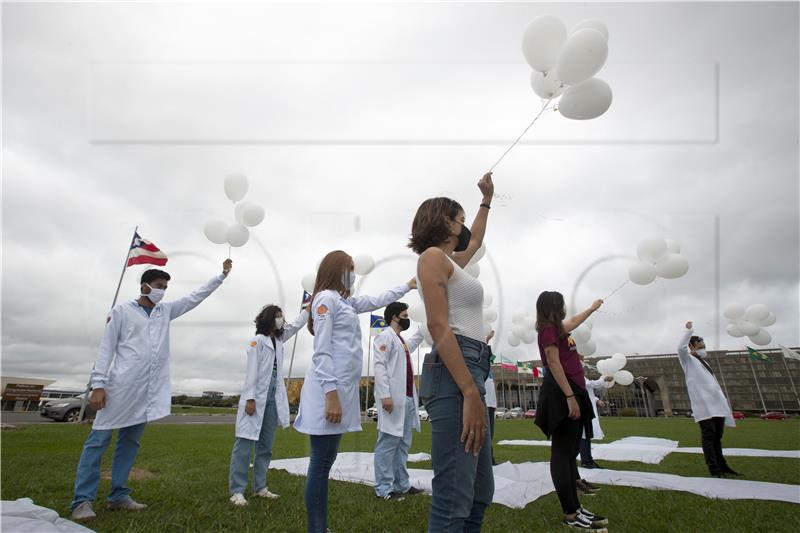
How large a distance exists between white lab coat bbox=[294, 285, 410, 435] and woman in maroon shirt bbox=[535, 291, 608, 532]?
5.70ft

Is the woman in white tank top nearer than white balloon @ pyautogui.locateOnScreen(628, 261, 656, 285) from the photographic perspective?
Yes

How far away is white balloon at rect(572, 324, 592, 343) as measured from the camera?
9.27 m

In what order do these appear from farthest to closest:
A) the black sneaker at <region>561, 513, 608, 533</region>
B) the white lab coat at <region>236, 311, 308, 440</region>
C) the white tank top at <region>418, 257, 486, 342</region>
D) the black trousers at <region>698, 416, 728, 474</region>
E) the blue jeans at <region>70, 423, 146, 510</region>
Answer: the black trousers at <region>698, 416, 728, 474</region>
the white lab coat at <region>236, 311, 308, 440</region>
the blue jeans at <region>70, 423, 146, 510</region>
the black sneaker at <region>561, 513, 608, 533</region>
the white tank top at <region>418, 257, 486, 342</region>

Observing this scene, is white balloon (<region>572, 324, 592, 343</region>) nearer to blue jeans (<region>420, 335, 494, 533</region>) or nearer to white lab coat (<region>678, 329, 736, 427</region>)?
Result: white lab coat (<region>678, 329, 736, 427</region>)

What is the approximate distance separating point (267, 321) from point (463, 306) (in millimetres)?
3595

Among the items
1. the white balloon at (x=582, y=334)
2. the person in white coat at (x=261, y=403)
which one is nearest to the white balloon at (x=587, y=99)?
the person in white coat at (x=261, y=403)

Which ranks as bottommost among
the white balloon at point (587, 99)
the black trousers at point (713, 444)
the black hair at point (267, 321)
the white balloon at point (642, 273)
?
the black trousers at point (713, 444)

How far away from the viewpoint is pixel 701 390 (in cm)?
630

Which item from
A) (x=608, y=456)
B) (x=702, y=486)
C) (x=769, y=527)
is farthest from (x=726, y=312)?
(x=769, y=527)

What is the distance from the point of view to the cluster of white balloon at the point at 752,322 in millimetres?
8391

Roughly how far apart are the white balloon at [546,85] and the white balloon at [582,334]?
6.11 m

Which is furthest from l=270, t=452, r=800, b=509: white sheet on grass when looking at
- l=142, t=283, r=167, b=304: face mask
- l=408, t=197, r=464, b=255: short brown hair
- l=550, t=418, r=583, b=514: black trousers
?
l=142, t=283, r=167, b=304: face mask

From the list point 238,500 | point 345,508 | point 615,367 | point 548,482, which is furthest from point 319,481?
point 615,367

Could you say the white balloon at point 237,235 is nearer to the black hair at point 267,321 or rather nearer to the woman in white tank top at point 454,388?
the black hair at point 267,321
